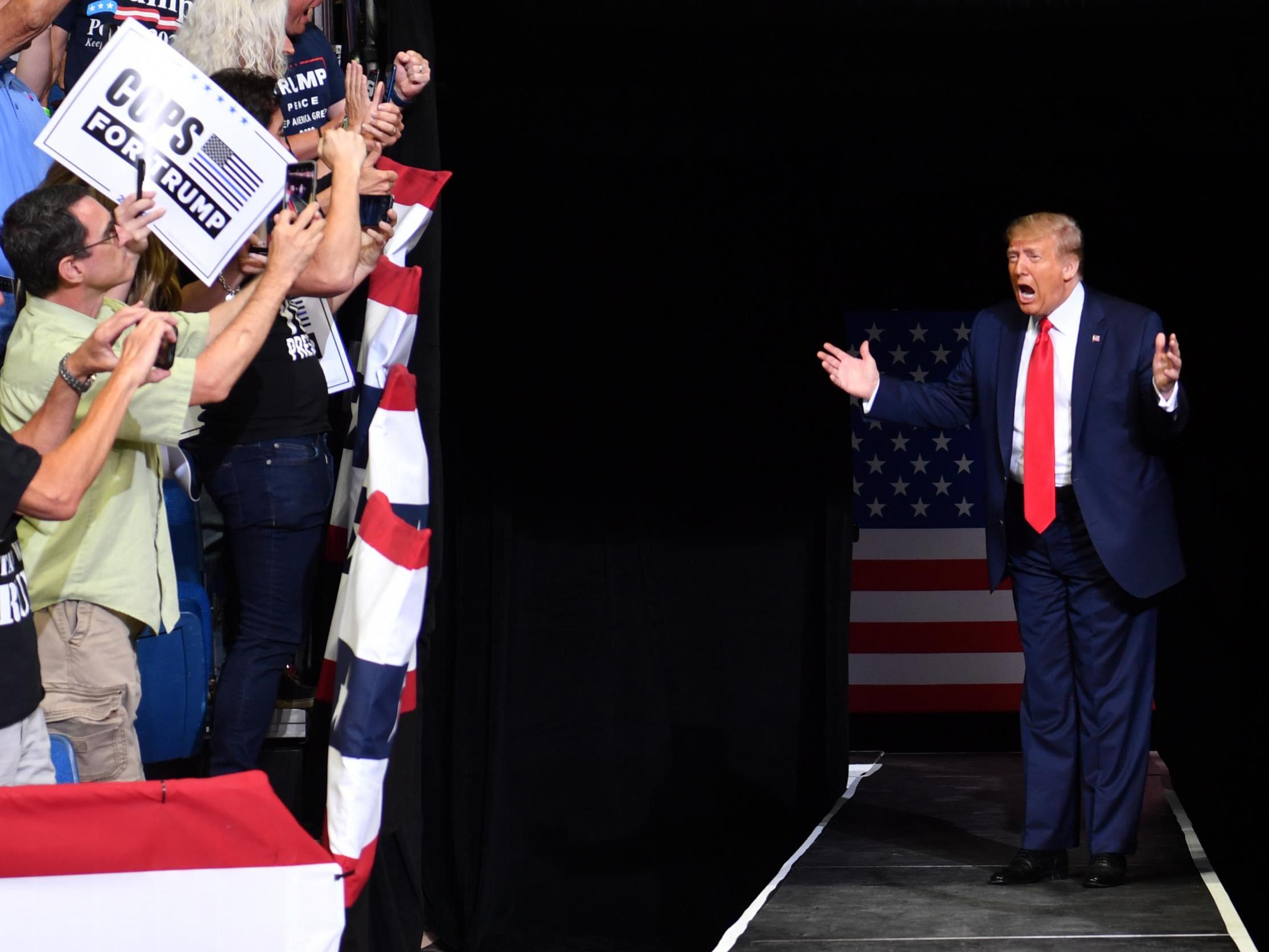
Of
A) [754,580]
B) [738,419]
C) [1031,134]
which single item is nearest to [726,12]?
[1031,134]

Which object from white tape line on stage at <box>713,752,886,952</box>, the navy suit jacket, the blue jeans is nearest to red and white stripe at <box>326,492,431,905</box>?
the blue jeans

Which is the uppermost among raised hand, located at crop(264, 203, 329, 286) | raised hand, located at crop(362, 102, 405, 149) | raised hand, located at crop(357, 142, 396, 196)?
raised hand, located at crop(362, 102, 405, 149)

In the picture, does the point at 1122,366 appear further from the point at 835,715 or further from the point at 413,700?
the point at 835,715

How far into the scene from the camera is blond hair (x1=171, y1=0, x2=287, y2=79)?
9.27ft

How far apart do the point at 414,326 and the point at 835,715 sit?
253cm

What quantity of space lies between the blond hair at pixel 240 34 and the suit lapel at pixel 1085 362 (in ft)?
5.83

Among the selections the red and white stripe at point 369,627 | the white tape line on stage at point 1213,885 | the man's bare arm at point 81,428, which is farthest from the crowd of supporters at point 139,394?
the white tape line on stage at point 1213,885

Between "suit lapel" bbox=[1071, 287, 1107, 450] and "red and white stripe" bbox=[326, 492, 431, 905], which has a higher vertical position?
"suit lapel" bbox=[1071, 287, 1107, 450]

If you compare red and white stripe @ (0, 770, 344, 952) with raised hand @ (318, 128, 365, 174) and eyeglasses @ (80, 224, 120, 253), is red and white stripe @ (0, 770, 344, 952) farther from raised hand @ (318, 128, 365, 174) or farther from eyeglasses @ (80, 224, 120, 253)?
raised hand @ (318, 128, 365, 174)

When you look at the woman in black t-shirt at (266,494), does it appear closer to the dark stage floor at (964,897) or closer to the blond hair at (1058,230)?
the dark stage floor at (964,897)

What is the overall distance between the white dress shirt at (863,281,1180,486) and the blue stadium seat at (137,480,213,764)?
175cm

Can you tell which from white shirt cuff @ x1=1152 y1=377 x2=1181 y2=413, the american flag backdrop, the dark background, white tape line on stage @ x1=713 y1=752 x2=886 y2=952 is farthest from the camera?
the american flag backdrop

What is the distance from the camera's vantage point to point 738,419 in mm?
4992

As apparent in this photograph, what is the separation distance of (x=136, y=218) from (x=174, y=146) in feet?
0.49
